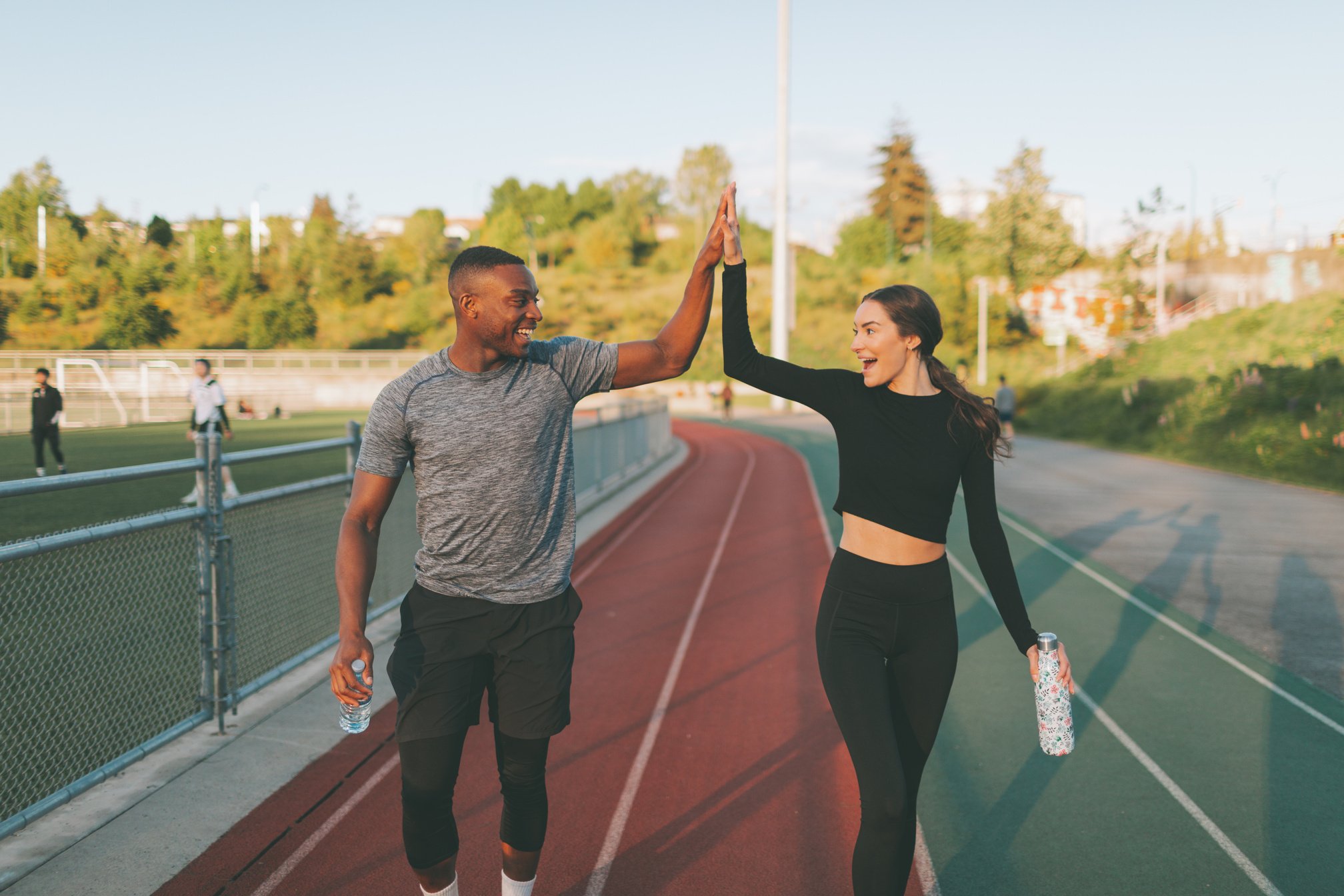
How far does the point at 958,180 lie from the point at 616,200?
45539 mm

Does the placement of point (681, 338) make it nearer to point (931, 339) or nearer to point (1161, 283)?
point (931, 339)

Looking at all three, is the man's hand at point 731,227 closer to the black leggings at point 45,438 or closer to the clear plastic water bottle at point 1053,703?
the clear plastic water bottle at point 1053,703

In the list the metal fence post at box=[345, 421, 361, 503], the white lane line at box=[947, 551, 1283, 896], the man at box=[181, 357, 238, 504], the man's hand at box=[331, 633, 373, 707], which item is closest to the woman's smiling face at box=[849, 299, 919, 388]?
the man's hand at box=[331, 633, 373, 707]

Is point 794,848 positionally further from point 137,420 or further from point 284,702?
point 137,420

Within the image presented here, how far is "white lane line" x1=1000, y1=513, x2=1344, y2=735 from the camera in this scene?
590 centimetres

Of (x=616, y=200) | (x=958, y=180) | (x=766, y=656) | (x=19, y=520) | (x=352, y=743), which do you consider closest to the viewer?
(x=352, y=743)

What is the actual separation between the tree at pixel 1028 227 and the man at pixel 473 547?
67202 millimetres

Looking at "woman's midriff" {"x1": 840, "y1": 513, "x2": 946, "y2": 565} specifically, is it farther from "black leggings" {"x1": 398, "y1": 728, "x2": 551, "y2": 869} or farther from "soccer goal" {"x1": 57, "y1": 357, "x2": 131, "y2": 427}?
"soccer goal" {"x1": 57, "y1": 357, "x2": 131, "y2": 427}

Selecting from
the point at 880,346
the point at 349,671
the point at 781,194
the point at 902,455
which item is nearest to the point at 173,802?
the point at 349,671

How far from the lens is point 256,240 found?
87.5 m

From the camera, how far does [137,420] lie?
39000mm

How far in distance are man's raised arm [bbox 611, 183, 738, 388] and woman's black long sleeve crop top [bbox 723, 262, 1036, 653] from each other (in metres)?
0.12

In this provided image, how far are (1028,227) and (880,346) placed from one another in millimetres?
67238

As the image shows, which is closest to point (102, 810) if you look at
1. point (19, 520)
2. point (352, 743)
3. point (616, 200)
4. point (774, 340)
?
point (352, 743)
